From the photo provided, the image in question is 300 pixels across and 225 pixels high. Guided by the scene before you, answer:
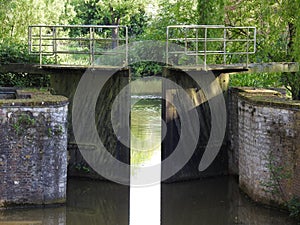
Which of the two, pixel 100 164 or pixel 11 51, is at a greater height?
pixel 11 51

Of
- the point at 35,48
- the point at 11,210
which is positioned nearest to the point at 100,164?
the point at 11,210

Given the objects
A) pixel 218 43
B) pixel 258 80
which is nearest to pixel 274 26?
pixel 218 43

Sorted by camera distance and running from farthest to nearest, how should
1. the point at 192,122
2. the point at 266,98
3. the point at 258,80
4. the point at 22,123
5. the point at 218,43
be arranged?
the point at 258,80 < the point at 218,43 < the point at 192,122 < the point at 266,98 < the point at 22,123

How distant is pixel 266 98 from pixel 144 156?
516 centimetres

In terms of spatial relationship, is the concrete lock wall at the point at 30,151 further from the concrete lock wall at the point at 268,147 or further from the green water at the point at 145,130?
the green water at the point at 145,130

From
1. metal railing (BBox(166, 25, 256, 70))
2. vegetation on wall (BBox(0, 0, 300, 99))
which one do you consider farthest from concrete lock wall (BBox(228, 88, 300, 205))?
vegetation on wall (BBox(0, 0, 300, 99))

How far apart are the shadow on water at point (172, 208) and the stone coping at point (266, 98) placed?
200 centimetres

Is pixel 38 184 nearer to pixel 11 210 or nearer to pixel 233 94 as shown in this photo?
pixel 11 210

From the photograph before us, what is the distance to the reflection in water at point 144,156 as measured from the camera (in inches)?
530

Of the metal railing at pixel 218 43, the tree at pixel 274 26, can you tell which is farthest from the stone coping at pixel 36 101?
the tree at pixel 274 26

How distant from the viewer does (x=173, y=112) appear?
1564cm

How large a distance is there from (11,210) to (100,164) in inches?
128

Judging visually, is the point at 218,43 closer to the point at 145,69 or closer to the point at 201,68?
the point at 201,68

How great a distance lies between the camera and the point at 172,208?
13711mm
